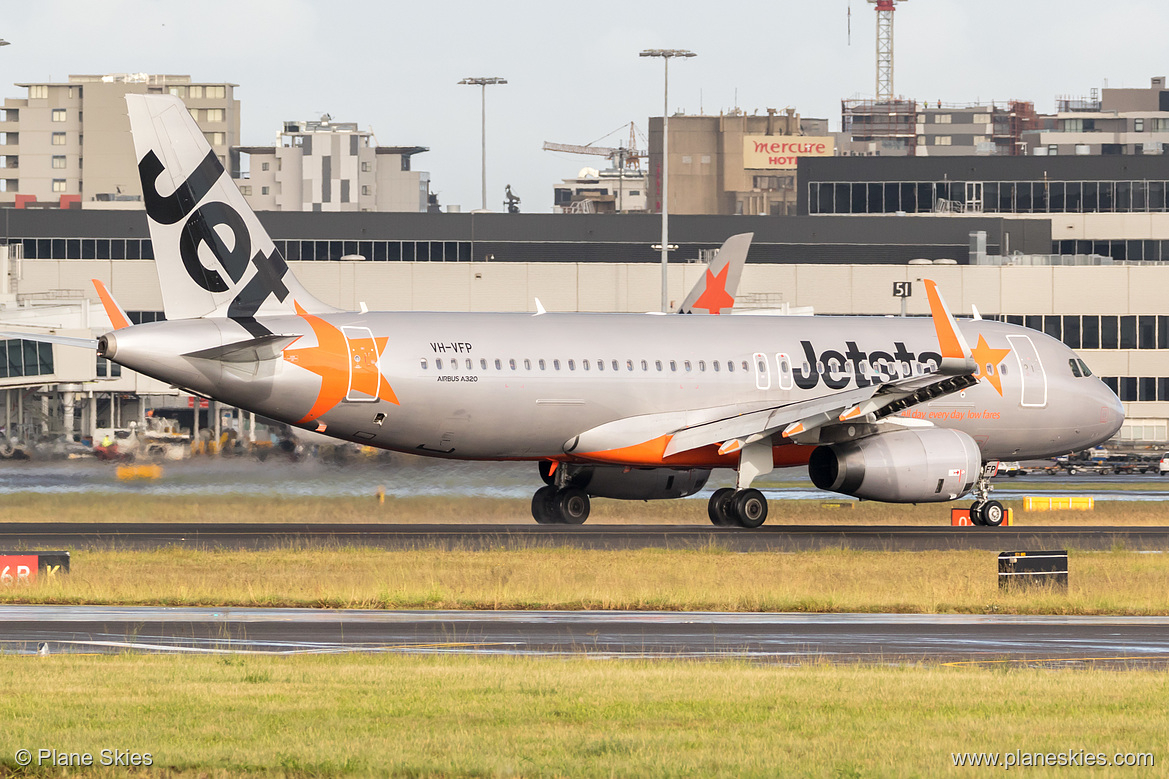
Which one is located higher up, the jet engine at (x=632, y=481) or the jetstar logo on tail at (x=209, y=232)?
the jetstar logo on tail at (x=209, y=232)

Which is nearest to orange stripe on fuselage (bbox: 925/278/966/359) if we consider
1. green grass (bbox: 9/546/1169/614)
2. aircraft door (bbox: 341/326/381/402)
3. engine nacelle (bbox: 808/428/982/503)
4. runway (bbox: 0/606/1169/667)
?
engine nacelle (bbox: 808/428/982/503)

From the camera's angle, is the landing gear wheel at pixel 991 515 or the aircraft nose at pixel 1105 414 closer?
the landing gear wheel at pixel 991 515

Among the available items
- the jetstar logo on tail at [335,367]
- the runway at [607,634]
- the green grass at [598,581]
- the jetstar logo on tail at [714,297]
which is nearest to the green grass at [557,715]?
the runway at [607,634]

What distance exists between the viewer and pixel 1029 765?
37.2ft

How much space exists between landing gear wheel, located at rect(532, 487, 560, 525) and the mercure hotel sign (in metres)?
131

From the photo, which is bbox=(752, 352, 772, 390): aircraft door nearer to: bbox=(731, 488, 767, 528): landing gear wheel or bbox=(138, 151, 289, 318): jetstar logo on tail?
bbox=(731, 488, 767, 528): landing gear wheel

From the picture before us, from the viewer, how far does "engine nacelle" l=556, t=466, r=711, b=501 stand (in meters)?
38.7

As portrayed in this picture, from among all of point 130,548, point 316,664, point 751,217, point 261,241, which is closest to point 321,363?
point 261,241

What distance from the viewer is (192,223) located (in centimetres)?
3372

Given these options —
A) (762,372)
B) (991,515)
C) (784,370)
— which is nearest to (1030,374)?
Answer: (991,515)

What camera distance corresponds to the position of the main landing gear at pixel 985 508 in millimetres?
39938

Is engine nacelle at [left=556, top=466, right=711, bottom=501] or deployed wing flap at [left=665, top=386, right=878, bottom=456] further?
engine nacelle at [left=556, top=466, right=711, bottom=501]

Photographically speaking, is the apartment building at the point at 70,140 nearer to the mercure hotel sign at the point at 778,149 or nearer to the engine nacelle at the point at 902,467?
the mercure hotel sign at the point at 778,149

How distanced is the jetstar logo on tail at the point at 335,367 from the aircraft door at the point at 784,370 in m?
9.37
